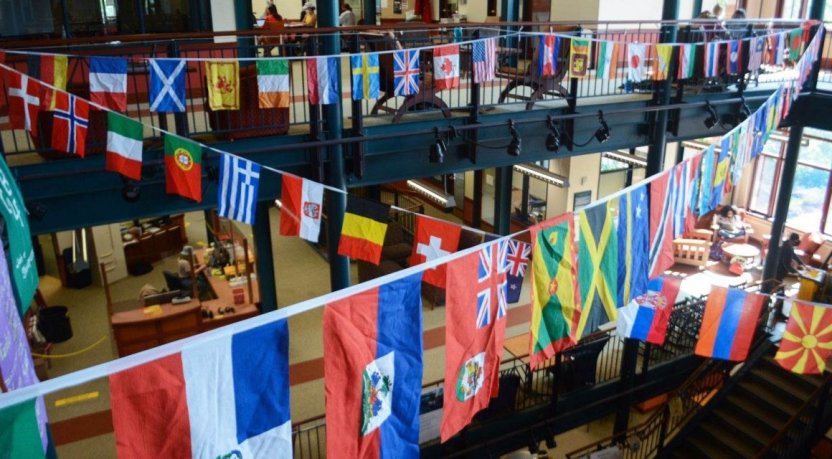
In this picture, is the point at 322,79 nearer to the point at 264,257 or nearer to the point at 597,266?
the point at 597,266

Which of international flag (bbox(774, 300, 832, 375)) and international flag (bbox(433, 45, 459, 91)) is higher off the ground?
international flag (bbox(433, 45, 459, 91))

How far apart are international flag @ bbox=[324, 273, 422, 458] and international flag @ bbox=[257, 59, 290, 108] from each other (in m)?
3.42

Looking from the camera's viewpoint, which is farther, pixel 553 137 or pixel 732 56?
pixel 732 56

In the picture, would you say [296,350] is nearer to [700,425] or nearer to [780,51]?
[700,425]

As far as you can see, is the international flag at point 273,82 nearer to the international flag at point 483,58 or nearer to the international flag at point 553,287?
the international flag at point 483,58

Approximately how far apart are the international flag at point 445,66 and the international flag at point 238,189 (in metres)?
2.48

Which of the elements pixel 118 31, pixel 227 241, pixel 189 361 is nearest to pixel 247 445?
pixel 189 361

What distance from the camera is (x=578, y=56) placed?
8711 mm

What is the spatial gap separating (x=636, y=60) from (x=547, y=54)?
1.39 meters

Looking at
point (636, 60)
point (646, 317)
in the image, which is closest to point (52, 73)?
point (646, 317)

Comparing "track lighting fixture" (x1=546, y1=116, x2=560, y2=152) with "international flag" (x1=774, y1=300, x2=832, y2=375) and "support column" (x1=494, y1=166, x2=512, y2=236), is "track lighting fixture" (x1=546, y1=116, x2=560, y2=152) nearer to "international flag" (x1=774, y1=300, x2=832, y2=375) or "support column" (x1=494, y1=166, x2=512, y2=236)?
"international flag" (x1=774, y1=300, x2=832, y2=375)

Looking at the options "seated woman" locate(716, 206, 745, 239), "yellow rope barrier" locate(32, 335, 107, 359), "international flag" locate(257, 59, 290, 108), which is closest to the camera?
"international flag" locate(257, 59, 290, 108)

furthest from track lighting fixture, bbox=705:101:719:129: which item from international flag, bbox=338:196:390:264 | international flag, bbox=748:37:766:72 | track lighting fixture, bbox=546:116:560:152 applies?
international flag, bbox=338:196:390:264

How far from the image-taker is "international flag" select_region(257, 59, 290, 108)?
673 cm
